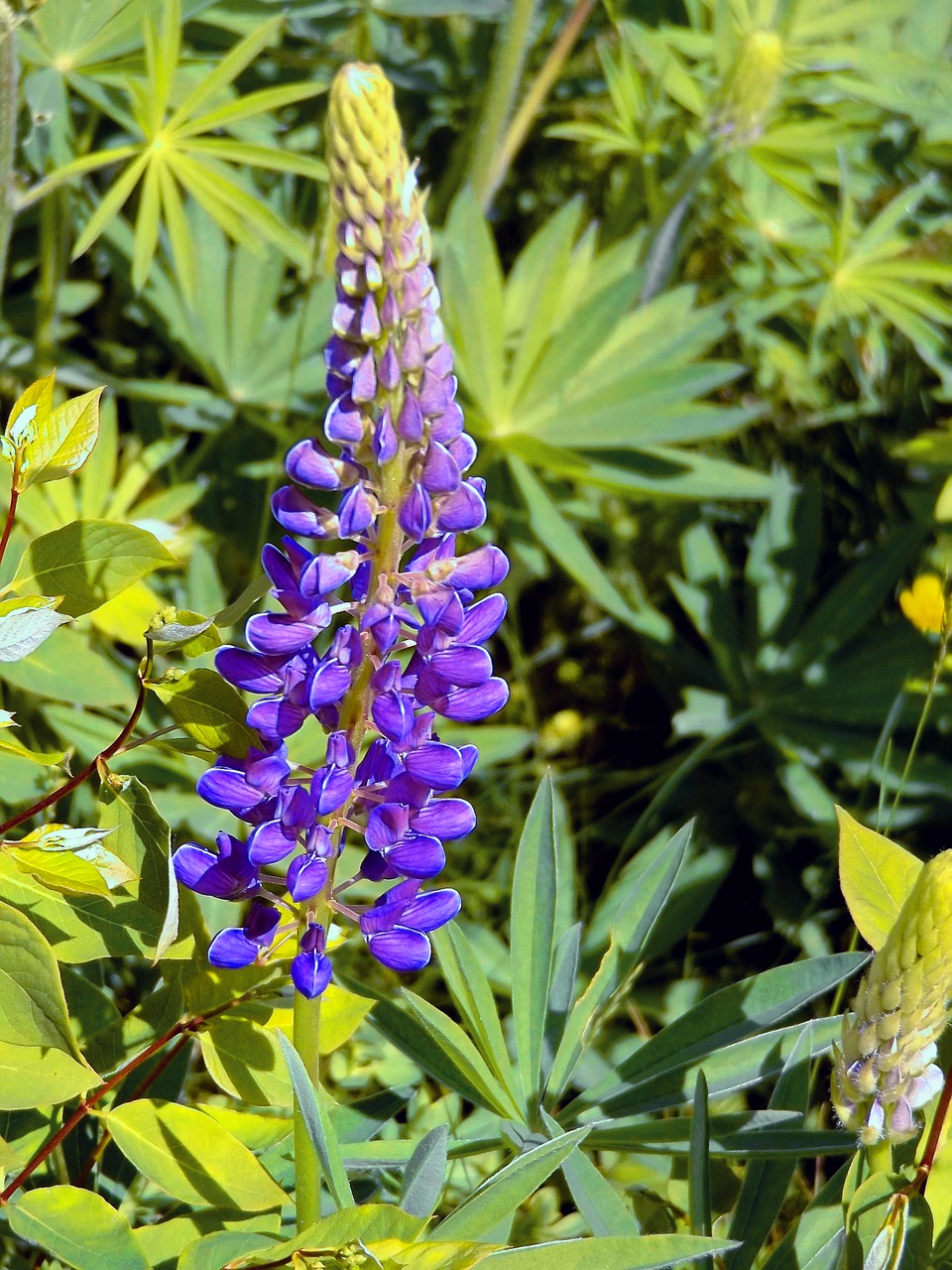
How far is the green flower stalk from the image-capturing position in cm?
108

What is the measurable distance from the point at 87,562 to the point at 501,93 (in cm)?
188

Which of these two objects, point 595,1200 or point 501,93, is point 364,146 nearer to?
point 595,1200

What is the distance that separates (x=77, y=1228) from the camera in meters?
1.08

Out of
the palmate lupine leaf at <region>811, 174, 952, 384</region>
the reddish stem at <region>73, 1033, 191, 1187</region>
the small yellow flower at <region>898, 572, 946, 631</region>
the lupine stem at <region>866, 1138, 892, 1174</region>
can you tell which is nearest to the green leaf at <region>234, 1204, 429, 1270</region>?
the reddish stem at <region>73, 1033, 191, 1187</region>

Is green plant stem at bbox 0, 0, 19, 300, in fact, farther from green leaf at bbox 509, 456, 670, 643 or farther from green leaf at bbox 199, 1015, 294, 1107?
green leaf at bbox 199, 1015, 294, 1107

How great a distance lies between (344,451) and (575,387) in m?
1.52

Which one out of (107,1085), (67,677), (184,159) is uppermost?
(184,159)

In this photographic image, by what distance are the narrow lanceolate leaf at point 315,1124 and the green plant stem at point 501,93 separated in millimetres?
2087

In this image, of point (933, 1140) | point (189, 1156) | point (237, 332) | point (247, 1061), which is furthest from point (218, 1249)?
point (237, 332)

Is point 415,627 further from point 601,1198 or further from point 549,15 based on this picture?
point 549,15

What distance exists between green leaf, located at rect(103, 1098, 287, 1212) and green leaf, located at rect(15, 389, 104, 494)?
0.60 m

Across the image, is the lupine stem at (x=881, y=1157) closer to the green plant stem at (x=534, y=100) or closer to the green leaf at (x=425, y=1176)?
the green leaf at (x=425, y=1176)

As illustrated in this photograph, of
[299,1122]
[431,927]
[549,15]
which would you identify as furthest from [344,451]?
[549,15]

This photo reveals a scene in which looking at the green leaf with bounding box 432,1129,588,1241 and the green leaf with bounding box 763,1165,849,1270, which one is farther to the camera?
the green leaf with bounding box 763,1165,849,1270
